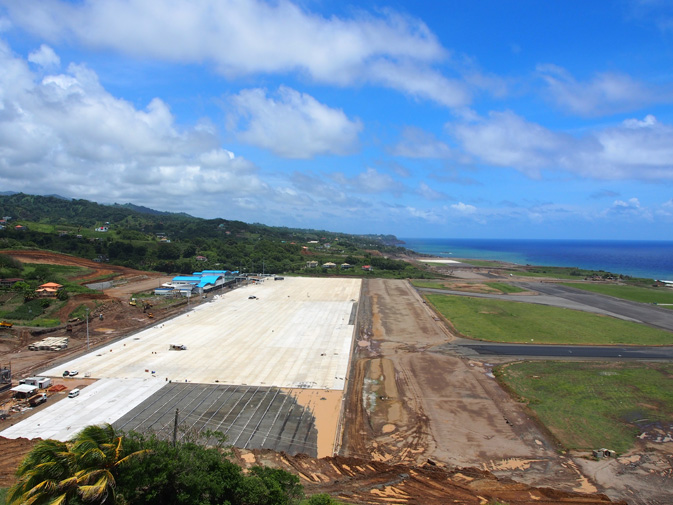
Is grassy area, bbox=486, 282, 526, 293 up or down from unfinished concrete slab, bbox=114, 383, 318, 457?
up

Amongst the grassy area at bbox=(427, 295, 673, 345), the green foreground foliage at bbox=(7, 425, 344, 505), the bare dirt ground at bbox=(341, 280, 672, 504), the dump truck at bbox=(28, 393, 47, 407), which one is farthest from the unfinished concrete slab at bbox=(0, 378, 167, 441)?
the grassy area at bbox=(427, 295, 673, 345)

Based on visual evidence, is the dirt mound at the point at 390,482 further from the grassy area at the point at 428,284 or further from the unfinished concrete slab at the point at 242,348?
the grassy area at the point at 428,284

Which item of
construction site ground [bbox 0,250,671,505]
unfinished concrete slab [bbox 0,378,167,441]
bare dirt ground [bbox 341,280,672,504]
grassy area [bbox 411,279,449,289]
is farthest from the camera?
grassy area [bbox 411,279,449,289]

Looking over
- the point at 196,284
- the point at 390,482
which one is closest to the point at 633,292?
the point at 390,482

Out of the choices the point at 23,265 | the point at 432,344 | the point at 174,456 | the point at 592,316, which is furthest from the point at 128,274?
the point at 592,316

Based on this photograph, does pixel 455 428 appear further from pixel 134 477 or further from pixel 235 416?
pixel 134 477

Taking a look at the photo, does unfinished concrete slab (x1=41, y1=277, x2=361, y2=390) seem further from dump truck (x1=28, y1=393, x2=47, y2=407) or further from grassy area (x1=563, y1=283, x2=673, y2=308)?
grassy area (x1=563, y1=283, x2=673, y2=308)
